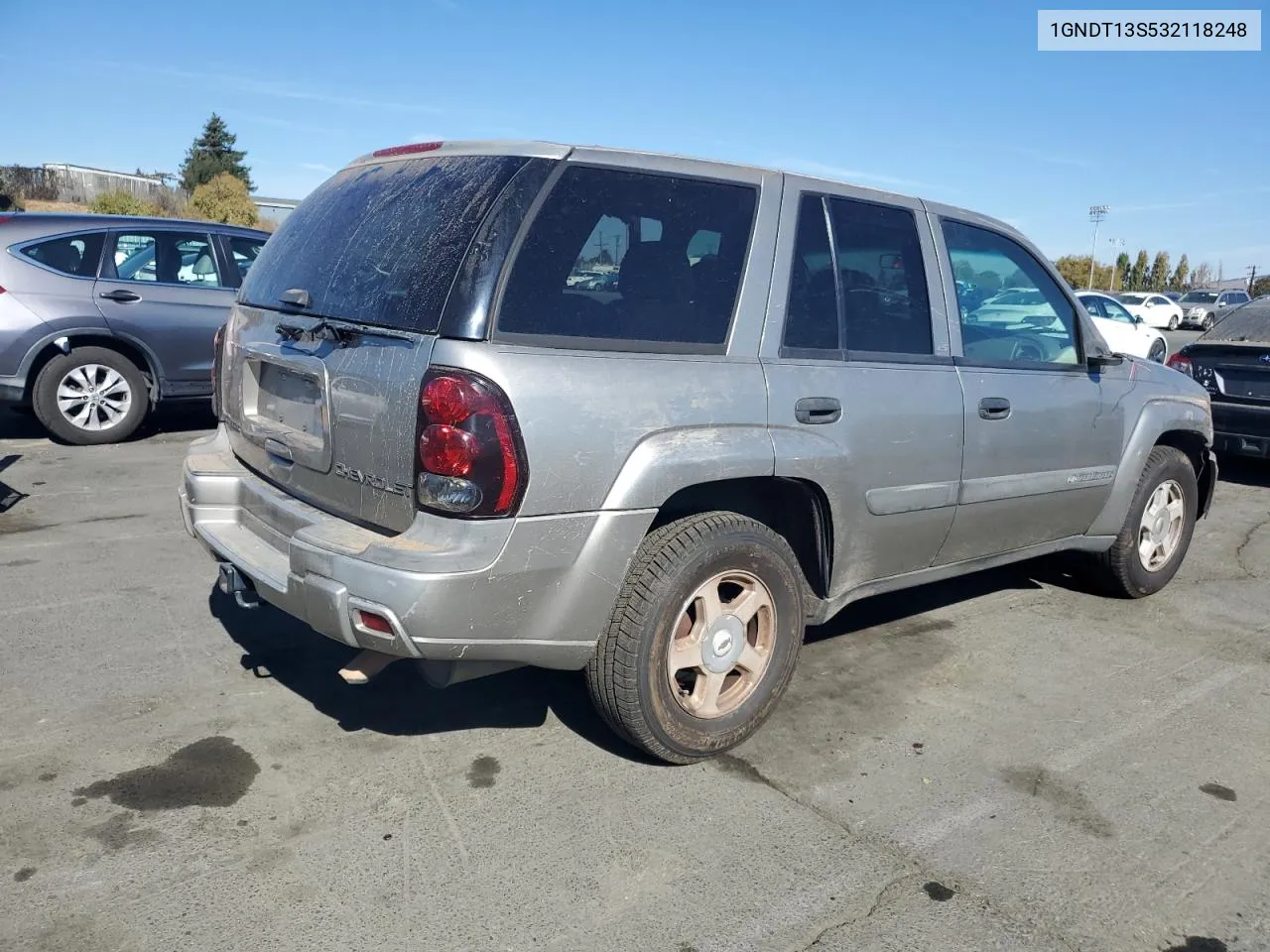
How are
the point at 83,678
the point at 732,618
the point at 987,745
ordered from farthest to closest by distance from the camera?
the point at 83,678 < the point at 987,745 < the point at 732,618

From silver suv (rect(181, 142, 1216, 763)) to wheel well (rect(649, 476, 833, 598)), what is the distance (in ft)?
0.05

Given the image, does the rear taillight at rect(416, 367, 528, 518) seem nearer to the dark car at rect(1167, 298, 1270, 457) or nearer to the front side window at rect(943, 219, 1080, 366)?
the front side window at rect(943, 219, 1080, 366)

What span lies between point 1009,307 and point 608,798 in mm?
2689

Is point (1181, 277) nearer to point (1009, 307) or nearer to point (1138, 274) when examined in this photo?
point (1138, 274)

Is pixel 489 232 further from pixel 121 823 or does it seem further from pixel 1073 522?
pixel 1073 522

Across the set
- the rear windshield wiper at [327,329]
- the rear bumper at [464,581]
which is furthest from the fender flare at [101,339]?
the rear bumper at [464,581]

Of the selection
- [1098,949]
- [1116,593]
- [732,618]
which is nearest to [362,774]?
[732,618]

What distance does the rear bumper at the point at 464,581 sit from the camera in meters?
2.77

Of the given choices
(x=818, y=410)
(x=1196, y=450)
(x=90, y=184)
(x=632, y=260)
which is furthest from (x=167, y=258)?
(x=90, y=184)

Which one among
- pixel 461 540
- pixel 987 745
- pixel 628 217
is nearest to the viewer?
pixel 461 540

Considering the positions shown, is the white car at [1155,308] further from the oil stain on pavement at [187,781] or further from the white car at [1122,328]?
the oil stain on pavement at [187,781]

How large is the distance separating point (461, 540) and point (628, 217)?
1129 mm

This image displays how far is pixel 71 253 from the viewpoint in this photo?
8.05m

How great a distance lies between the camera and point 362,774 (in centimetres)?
→ 326
